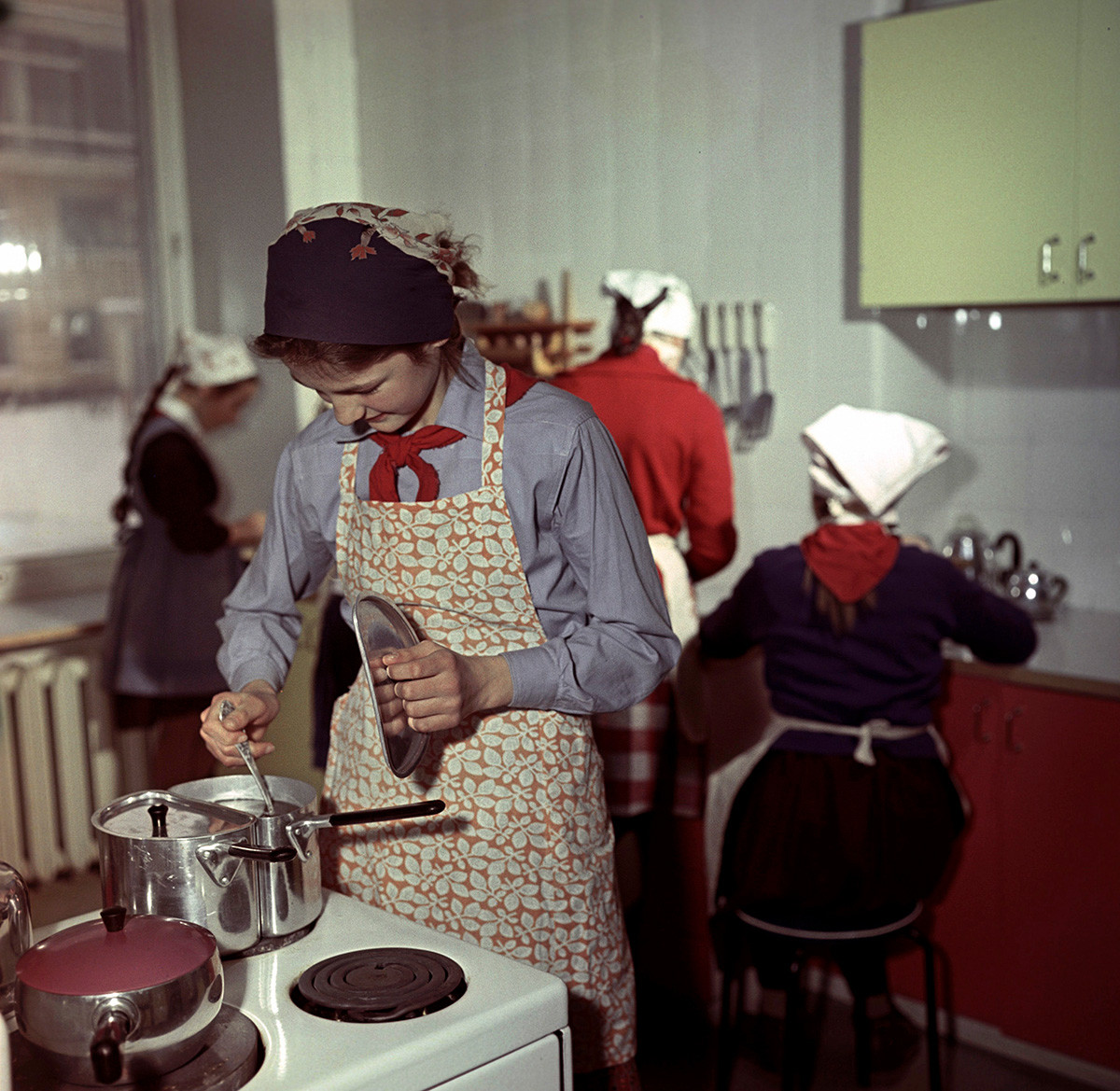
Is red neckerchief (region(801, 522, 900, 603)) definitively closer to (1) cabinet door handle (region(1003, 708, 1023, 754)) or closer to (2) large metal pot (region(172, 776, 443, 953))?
(1) cabinet door handle (region(1003, 708, 1023, 754))

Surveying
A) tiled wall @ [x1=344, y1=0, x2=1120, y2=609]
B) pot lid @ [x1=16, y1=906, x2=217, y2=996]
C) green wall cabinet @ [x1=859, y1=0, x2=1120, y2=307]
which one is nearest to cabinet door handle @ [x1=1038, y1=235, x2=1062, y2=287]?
green wall cabinet @ [x1=859, y1=0, x2=1120, y2=307]

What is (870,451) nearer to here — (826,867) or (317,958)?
(826,867)

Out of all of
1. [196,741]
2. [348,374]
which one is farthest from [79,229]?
[348,374]

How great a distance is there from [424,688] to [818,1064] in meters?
1.43

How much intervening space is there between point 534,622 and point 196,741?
1.98 m

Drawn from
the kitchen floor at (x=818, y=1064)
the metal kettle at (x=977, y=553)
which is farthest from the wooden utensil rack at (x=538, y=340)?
the kitchen floor at (x=818, y=1064)

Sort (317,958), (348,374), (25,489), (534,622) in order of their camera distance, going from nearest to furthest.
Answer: (317,958)
(348,374)
(534,622)
(25,489)

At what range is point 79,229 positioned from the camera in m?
3.37

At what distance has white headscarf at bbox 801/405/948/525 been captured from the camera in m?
1.94

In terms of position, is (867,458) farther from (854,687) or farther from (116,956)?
(116,956)

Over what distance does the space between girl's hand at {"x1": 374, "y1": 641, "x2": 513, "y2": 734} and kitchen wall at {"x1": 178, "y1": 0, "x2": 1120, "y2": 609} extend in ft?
5.54

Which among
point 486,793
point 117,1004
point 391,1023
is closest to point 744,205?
point 486,793

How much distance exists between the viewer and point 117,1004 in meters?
0.81

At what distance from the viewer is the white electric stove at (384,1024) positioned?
0.86 m
